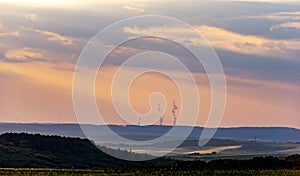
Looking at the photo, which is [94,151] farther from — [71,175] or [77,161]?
[71,175]

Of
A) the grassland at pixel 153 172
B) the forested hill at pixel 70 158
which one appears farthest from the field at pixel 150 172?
the forested hill at pixel 70 158

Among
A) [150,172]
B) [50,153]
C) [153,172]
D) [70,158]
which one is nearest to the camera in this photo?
[153,172]

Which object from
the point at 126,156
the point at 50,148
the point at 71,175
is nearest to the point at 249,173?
the point at 71,175

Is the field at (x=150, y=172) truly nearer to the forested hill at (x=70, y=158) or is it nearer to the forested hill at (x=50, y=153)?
the forested hill at (x=70, y=158)

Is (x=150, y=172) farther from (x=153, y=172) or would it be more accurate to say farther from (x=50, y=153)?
(x=50, y=153)

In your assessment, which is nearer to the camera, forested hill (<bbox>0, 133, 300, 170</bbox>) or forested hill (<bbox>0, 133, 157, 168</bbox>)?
forested hill (<bbox>0, 133, 300, 170</bbox>)

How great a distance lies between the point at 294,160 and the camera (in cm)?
11062

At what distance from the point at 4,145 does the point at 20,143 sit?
513cm

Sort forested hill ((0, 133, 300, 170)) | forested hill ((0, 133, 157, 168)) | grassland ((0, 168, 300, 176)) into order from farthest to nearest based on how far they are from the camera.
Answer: forested hill ((0, 133, 157, 168)) → forested hill ((0, 133, 300, 170)) → grassland ((0, 168, 300, 176))

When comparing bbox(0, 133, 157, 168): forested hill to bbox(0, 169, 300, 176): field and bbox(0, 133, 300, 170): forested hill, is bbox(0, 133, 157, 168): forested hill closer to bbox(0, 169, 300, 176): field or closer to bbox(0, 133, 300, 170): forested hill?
bbox(0, 133, 300, 170): forested hill

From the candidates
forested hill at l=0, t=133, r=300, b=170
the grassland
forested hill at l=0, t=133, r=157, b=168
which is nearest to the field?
the grassland

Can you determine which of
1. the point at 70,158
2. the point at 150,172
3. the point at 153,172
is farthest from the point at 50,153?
the point at 153,172

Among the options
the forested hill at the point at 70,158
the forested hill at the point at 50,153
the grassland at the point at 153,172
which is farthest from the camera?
the forested hill at the point at 50,153

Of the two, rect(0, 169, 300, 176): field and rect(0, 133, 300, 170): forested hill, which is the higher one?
rect(0, 133, 300, 170): forested hill
